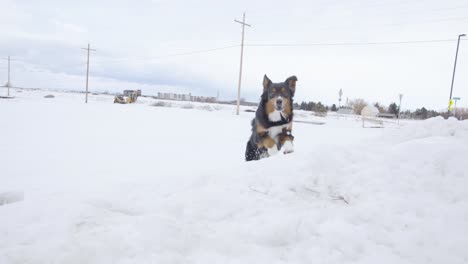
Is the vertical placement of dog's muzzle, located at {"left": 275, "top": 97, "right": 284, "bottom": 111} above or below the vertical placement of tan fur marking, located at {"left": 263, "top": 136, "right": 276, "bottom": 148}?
above

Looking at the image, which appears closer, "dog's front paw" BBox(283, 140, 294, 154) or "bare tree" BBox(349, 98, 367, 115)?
"dog's front paw" BBox(283, 140, 294, 154)

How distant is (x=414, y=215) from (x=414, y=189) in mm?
334

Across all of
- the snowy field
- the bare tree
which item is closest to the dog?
the snowy field

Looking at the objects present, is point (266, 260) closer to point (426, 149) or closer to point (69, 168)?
point (426, 149)

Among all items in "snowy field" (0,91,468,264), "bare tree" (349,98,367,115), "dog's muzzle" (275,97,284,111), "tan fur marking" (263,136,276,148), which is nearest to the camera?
"snowy field" (0,91,468,264)

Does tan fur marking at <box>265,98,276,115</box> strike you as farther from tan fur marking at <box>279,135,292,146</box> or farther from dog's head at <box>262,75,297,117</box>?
tan fur marking at <box>279,135,292,146</box>

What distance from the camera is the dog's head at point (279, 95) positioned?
4.76 metres

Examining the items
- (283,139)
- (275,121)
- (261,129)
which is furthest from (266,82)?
(283,139)

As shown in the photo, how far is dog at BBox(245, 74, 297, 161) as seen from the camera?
4797mm

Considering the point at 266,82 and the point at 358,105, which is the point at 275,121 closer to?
the point at 266,82

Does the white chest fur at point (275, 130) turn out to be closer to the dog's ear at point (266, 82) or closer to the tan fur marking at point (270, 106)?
the tan fur marking at point (270, 106)

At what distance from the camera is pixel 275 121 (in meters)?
4.84

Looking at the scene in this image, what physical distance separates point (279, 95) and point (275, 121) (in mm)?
468

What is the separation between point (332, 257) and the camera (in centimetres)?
158
